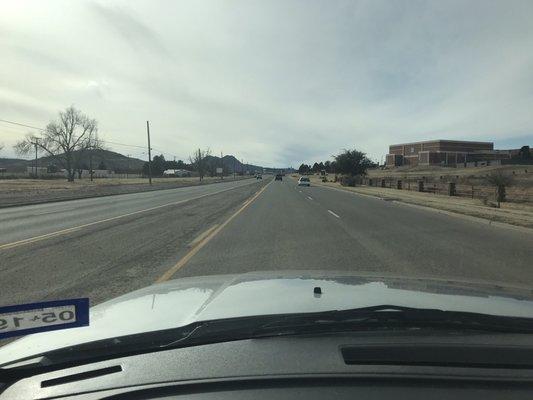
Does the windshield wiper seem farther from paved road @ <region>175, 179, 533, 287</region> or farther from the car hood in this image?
paved road @ <region>175, 179, 533, 287</region>

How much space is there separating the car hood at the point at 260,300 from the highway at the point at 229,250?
183cm

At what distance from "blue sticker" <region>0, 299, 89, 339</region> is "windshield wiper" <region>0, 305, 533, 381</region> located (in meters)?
0.25

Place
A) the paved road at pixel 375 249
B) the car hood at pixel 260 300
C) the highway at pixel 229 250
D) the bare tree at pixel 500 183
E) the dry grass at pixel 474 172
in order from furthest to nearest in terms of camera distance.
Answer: the dry grass at pixel 474 172 < the bare tree at pixel 500 183 < the paved road at pixel 375 249 < the highway at pixel 229 250 < the car hood at pixel 260 300

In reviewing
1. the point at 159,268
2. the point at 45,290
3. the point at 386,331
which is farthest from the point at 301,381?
the point at 159,268

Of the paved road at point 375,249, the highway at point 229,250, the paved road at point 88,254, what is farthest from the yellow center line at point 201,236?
the paved road at point 375,249

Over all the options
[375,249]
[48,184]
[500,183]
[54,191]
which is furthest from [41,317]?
[48,184]

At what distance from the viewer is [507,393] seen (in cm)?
248

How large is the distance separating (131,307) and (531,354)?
2602 millimetres

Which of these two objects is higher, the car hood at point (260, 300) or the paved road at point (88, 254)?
the car hood at point (260, 300)

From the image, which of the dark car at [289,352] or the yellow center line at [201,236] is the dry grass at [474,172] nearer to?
the yellow center line at [201,236]

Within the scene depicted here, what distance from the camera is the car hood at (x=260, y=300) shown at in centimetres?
313

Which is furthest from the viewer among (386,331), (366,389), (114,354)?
(386,331)

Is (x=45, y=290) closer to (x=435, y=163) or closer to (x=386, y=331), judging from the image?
(x=386, y=331)

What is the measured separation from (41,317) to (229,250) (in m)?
9.15
